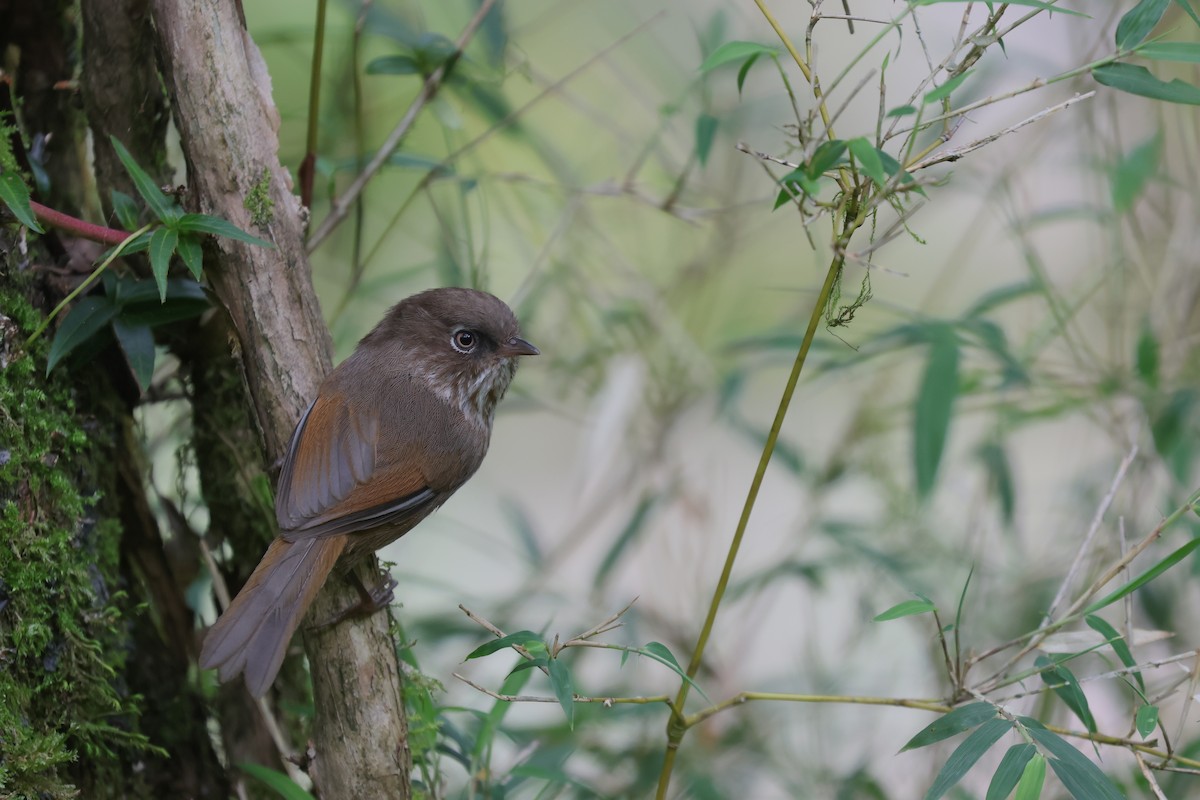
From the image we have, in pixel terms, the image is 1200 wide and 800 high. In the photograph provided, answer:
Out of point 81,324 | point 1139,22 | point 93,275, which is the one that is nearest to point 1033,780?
point 1139,22

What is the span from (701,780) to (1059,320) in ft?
5.83

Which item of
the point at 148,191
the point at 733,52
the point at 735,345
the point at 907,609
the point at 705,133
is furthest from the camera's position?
the point at 735,345

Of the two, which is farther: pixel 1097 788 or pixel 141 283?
pixel 141 283

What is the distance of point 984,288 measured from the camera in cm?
622

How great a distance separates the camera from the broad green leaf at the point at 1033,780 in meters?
1.78

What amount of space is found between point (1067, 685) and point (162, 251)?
1871mm

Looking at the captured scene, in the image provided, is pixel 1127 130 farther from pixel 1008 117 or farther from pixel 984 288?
pixel 984 288

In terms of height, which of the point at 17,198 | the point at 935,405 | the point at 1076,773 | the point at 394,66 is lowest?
the point at 1076,773

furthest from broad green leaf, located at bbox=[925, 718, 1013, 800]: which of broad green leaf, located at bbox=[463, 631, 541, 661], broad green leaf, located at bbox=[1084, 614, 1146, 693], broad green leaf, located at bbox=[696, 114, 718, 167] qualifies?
broad green leaf, located at bbox=[696, 114, 718, 167]

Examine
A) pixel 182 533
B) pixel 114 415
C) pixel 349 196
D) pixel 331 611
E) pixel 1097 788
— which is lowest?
pixel 1097 788

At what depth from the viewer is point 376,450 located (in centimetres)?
254

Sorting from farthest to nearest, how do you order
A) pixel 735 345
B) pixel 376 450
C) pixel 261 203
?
1. pixel 735 345
2. pixel 376 450
3. pixel 261 203

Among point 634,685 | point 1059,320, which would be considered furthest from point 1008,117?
point 634,685

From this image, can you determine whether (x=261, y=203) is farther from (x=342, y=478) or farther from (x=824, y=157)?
(x=824, y=157)
